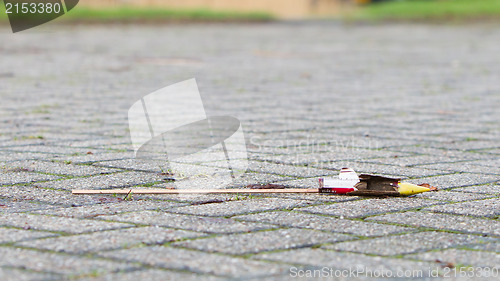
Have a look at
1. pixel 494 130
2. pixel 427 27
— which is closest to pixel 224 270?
pixel 494 130

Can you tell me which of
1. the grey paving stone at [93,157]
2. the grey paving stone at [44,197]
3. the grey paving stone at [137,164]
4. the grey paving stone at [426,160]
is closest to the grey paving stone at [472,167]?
the grey paving stone at [426,160]

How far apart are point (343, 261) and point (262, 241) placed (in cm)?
30

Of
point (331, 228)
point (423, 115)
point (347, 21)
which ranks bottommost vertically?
point (347, 21)

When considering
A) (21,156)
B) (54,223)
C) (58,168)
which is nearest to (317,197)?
(54,223)

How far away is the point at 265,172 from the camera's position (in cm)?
360

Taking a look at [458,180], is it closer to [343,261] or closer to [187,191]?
[187,191]

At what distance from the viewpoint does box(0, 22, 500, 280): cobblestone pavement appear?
230 centimetres

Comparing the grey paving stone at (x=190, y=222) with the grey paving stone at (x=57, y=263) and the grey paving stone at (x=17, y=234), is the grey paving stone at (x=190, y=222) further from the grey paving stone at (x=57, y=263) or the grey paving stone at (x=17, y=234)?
the grey paving stone at (x=57, y=263)

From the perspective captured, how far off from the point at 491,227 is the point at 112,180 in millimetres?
1541

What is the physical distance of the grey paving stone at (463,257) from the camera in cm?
230

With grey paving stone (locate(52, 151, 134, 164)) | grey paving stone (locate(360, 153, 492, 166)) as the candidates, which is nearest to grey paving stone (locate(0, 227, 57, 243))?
grey paving stone (locate(52, 151, 134, 164))

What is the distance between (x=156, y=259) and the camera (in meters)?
2.28

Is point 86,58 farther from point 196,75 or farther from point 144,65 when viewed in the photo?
point 196,75

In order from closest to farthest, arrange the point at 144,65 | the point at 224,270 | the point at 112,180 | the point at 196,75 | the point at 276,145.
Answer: the point at 224,270, the point at 112,180, the point at 276,145, the point at 196,75, the point at 144,65
